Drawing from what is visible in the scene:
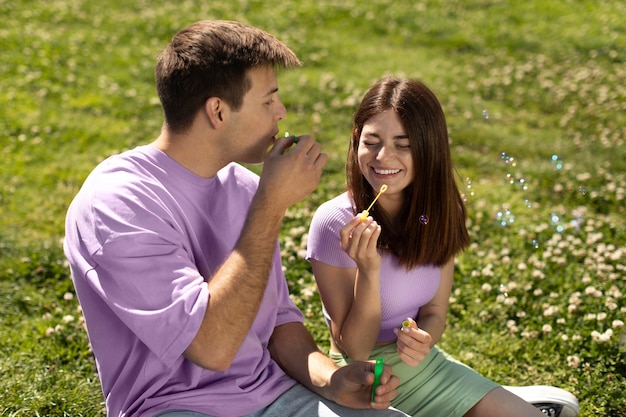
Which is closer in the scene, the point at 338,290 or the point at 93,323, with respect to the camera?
the point at 93,323

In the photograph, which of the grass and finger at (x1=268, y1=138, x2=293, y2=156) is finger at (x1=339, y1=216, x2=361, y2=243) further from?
the grass

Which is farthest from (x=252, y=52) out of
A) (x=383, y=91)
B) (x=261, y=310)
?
(x=261, y=310)

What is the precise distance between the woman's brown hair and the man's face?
577 millimetres

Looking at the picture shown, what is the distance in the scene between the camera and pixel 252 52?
3.05 meters

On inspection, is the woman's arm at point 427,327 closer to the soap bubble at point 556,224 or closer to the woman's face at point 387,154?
the woman's face at point 387,154

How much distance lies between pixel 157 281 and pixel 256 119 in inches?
32.4

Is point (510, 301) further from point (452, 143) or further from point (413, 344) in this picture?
point (452, 143)

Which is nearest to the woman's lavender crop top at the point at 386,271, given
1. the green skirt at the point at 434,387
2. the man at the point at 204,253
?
the green skirt at the point at 434,387

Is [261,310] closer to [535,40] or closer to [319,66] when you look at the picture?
[319,66]

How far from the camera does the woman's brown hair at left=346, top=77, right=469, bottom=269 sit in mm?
3469

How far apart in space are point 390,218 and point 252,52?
3.62 feet

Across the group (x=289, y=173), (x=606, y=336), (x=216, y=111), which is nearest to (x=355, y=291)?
(x=289, y=173)

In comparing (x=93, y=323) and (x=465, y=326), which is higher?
(x=93, y=323)

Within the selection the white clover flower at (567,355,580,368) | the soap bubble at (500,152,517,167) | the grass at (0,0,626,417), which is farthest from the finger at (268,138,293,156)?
the white clover flower at (567,355,580,368)
